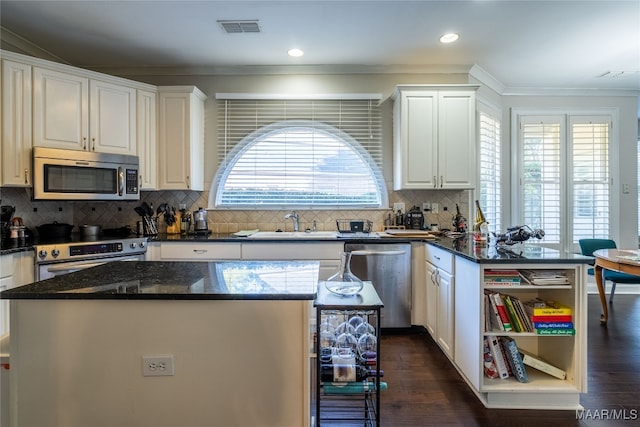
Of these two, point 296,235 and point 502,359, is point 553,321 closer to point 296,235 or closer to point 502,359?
point 502,359

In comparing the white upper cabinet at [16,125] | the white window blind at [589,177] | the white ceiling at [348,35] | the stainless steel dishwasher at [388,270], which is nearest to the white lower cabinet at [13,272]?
the white upper cabinet at [16,125]

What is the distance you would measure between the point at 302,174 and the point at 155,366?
2693 millimetres

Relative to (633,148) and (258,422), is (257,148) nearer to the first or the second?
(258,422)

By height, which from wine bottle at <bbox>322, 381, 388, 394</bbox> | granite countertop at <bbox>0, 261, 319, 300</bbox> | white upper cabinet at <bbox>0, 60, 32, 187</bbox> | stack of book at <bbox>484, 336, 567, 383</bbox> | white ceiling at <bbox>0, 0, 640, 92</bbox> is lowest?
stack of book at <bbox>484, 336, 567, 383</bbox>

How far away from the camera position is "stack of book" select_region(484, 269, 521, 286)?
1.97m

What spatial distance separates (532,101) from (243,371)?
15.6 ft

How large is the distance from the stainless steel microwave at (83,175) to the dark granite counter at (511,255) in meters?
2.98

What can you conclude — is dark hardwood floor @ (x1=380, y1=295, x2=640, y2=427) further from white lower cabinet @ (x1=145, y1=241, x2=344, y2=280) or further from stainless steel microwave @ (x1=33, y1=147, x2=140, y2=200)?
stainless steel microwave @ (x1=33, y1=147, x2=140, y2=200)

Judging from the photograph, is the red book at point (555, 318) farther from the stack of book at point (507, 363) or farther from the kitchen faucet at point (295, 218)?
the kitchen faucet at point (295, 218)

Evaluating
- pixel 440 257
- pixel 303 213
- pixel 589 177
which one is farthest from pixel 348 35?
pixel 589 177

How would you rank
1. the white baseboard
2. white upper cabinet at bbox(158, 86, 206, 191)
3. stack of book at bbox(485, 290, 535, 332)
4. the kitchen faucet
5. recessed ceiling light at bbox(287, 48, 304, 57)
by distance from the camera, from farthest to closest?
the white baseboard < the kitchen faucet < white upper cabinet at bbox(158, 86, 206, 191) < recessed ceiling light at bbox(287, 48, 304, 57) < stack of book at bbox(485, 290, 535, 332)

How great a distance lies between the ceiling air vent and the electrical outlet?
104 inches

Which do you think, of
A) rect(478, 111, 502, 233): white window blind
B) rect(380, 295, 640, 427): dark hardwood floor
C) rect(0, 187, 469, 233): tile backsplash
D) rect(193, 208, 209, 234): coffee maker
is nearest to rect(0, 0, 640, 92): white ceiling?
rect(478, 111, 502, 233): white window blind

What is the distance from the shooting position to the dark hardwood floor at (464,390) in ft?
6.18
